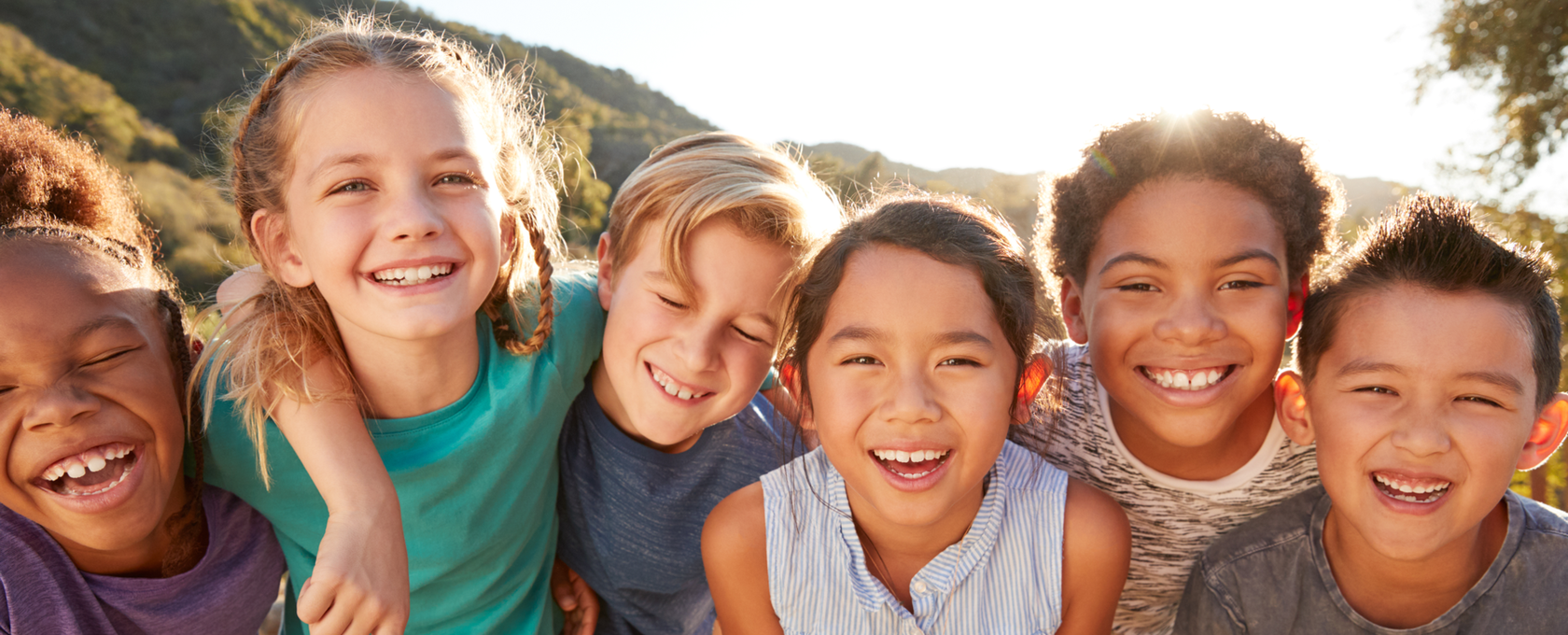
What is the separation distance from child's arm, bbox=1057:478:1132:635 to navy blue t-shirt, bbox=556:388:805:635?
2.68ft

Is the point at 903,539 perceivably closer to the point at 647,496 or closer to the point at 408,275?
the point at 647,496

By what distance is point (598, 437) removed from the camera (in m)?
2.46

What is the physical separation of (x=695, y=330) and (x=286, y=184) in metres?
1.06

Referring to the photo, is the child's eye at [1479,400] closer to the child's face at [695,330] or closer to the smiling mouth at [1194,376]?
the smiling mouth at [1194,376]

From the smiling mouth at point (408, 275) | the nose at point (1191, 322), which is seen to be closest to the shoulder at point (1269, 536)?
the nose at point (1191, 322)

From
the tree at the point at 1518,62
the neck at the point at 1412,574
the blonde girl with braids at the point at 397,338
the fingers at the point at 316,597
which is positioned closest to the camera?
the fingers at the point at 316,597

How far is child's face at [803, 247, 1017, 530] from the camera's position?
1.81m

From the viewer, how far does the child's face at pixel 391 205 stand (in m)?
1.91

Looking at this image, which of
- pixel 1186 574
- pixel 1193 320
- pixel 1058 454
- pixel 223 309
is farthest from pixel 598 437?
pixel 1186 574

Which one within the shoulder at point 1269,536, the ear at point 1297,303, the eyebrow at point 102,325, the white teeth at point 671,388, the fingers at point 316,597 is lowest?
the fingers at point 316,597

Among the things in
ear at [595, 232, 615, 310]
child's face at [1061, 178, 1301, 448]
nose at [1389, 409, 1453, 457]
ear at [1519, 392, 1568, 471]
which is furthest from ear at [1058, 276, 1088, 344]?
ear at [595, 232, 615, 310]

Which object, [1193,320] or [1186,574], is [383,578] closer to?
[1193,320]

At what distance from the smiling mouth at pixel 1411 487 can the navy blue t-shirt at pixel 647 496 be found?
145 centimetres

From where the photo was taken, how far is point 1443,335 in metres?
1.84
